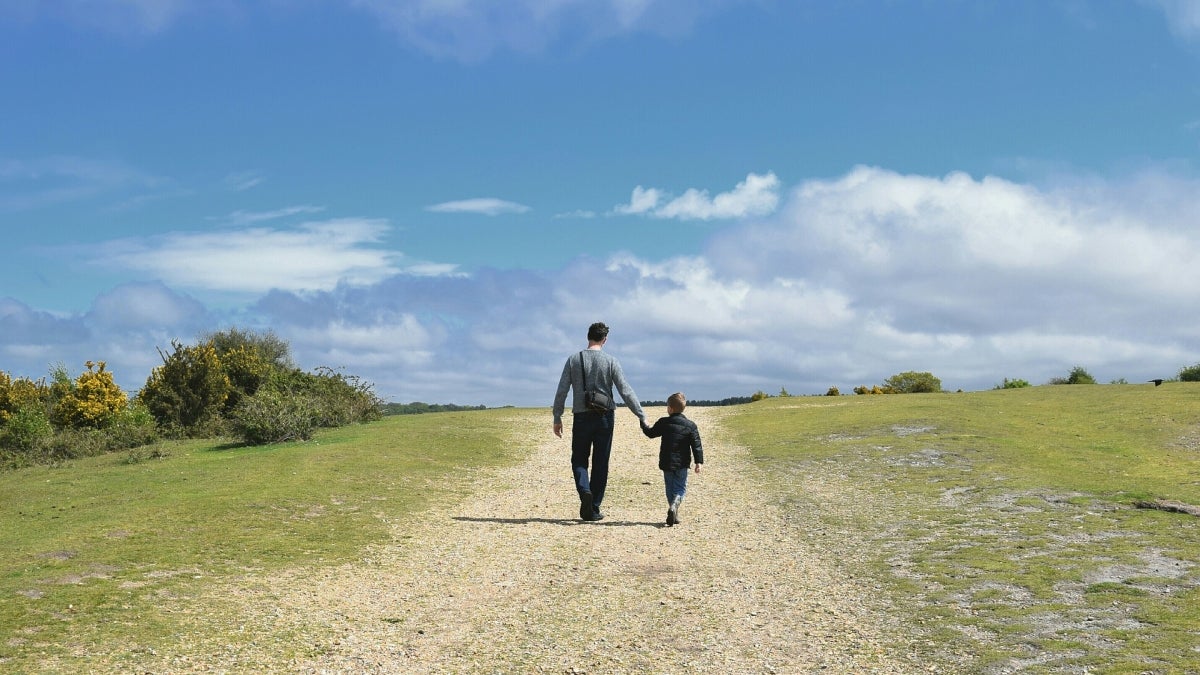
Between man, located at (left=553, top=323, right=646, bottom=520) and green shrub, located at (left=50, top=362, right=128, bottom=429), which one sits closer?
man, located at (left=553, top=323, right=646, bottom=520)

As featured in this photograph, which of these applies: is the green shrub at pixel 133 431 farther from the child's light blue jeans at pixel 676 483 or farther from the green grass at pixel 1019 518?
the child's light blue jeans at pixel 676 483

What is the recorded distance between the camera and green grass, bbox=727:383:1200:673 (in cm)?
850

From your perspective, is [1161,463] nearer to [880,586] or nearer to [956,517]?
[956,517]

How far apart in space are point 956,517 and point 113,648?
1288 centimetres

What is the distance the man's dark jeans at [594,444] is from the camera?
15.1 m

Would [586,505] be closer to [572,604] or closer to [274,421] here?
[572,604]

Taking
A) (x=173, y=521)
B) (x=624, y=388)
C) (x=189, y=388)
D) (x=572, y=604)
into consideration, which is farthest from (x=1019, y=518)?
(x=189, y=388)

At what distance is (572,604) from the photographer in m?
9.91

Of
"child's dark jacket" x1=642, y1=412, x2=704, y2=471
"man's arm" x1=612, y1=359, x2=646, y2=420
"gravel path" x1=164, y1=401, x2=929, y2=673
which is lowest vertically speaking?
"gravel path" x1=164, y1=401, x2=929, y2=673

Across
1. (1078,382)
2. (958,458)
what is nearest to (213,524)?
(958,458)

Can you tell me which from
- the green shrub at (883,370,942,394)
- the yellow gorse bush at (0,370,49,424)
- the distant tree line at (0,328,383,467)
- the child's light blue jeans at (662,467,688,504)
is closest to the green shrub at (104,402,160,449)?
the distant tree line at (0,328,383,467)

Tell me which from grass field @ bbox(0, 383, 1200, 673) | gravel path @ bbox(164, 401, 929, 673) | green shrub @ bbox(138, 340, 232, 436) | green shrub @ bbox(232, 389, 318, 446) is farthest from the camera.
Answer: green shrub @ bbox(138, 340, 232, 436)

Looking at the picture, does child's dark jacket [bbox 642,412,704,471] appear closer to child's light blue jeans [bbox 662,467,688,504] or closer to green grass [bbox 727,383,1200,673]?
child's light blue jeans [bbox 662,467,688,504]

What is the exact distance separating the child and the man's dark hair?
5.45 feet
